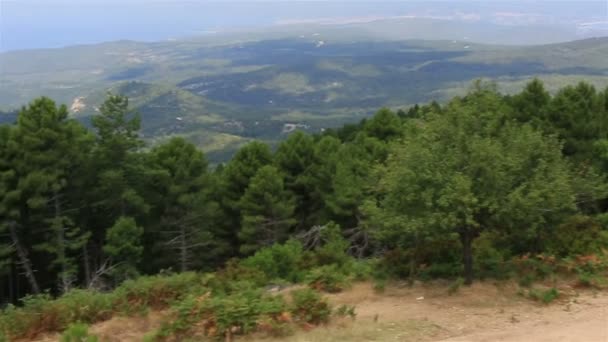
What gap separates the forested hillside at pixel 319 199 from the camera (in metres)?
10.4

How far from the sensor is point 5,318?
988cm

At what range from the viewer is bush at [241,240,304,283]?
13.6m

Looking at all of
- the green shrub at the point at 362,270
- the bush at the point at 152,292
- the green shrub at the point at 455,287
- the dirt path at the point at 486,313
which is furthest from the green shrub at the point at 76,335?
the green shrub at the point at 455,287

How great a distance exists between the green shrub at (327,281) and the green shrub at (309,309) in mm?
1998

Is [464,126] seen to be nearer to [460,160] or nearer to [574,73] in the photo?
[460,160]

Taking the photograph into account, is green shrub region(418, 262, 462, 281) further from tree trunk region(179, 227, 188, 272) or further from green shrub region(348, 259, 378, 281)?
tree trunk region(179, 227, 188, 272)

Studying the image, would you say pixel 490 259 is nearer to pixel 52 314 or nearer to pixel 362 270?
pixel 362 270

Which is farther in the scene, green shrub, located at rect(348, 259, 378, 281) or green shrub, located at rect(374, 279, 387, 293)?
green shrub, located at rect(348, 259, 378, 281)

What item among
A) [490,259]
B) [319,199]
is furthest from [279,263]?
[319,199]

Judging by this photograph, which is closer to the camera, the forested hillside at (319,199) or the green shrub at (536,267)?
the forested hillside at (319,199)

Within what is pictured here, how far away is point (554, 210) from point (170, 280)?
22.2 feet

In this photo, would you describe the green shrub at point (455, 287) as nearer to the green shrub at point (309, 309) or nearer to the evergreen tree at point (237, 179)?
the green shrub at point (309, 309)

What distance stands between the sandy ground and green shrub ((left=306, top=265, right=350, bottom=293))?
35cm

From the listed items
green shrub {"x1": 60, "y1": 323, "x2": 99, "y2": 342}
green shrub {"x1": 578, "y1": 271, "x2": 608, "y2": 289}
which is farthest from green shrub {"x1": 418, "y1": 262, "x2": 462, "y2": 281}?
green shrub {"x1": 60, "y1": 323, "x2": 99, "y2": 342}
